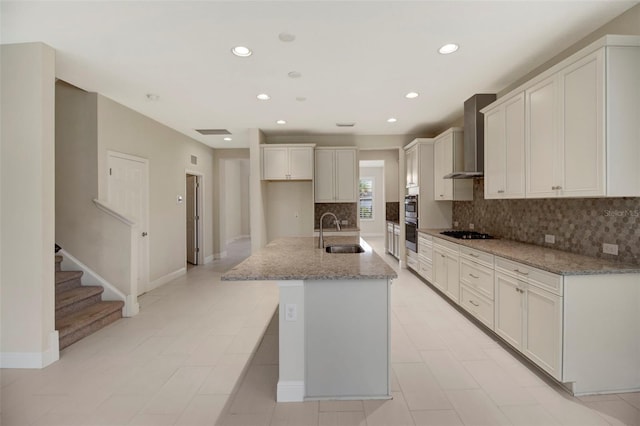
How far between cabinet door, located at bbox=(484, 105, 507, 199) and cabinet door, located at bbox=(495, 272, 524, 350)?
996 mm

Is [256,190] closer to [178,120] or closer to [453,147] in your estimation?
[178,120]

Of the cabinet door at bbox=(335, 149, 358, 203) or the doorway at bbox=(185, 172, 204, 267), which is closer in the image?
the cabinet door at bbox=(335, 149, 358, 203)

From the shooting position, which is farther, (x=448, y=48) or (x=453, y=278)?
(x=453, y=278)

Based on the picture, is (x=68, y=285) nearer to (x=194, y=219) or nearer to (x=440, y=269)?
(x=194, y=219)

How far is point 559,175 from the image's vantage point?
94.7 inches

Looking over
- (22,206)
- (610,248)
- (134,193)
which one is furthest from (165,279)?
(610,248)

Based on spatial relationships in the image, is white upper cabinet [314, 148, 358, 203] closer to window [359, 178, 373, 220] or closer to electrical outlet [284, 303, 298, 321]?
electrical outlet [284, 303, 298, 321]

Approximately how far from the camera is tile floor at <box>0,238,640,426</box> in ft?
6.30

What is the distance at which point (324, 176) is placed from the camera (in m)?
5.69

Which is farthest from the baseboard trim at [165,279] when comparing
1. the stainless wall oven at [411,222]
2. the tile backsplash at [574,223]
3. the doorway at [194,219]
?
the tile backsplash at [574,223]

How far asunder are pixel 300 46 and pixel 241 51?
538mm

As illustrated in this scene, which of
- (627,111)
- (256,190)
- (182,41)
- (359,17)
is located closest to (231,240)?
(256,190)

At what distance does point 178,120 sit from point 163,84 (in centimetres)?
154

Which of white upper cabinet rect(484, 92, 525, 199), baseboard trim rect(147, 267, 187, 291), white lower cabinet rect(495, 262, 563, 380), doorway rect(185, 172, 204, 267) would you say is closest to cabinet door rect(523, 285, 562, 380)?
white lower cabinet rect(495, 262, 563, 380)
